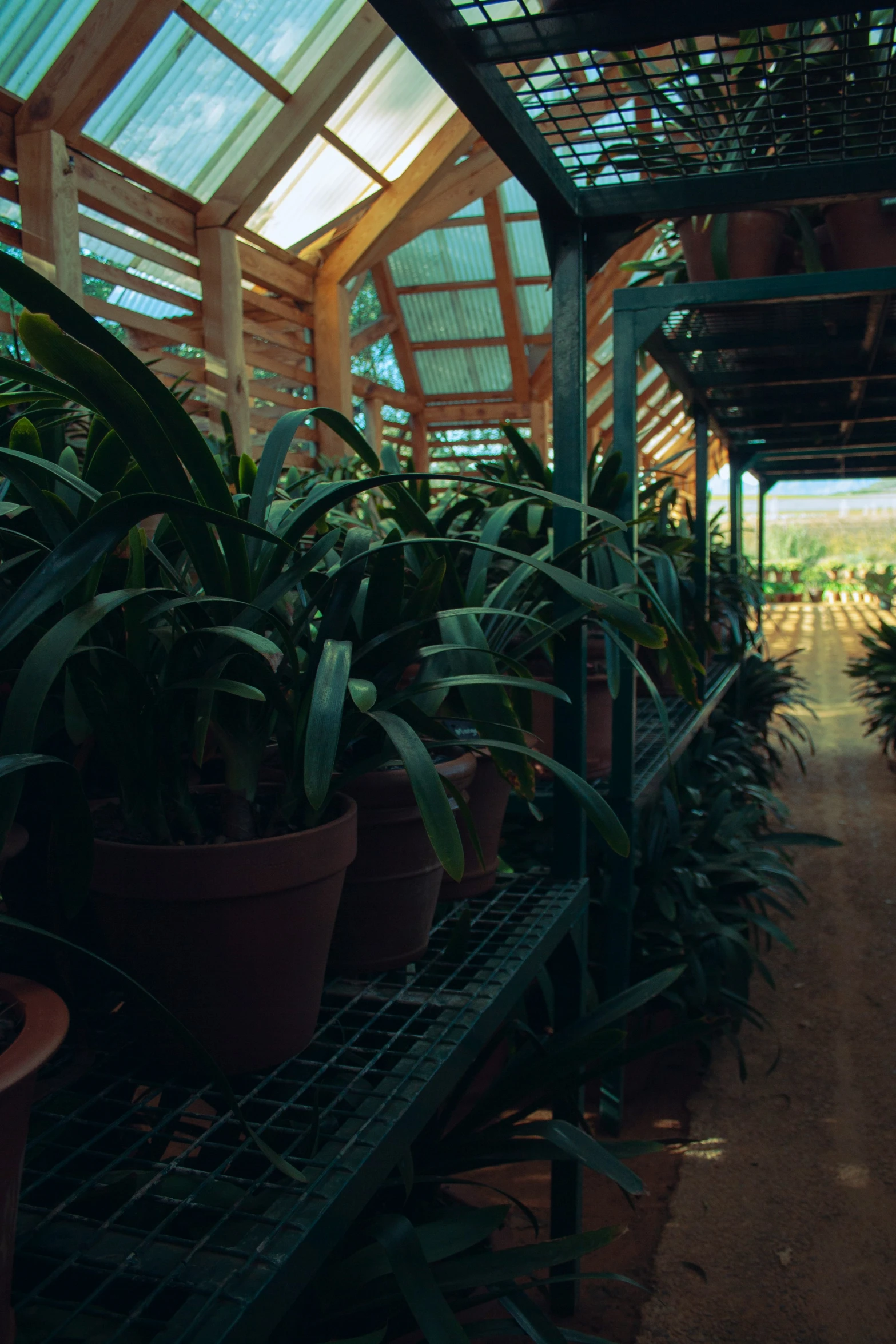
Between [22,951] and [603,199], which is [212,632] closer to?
[22,951]

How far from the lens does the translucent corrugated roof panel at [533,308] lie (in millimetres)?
6957

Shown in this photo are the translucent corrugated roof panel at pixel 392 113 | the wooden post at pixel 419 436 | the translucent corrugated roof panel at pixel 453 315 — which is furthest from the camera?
the wooden post at pixel 419 436

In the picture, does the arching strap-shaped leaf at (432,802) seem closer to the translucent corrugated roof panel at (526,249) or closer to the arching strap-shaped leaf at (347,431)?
the arching strap-shaped leaf at (347,431)

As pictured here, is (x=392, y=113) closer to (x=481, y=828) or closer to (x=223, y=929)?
(x=481, y=828)

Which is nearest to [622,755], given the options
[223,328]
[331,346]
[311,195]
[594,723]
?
[594,723]

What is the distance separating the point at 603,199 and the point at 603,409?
7546 millimetres

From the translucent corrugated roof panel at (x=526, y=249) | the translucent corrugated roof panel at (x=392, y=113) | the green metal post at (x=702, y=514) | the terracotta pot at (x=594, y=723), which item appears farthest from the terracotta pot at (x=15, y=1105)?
the translucent corrugated roof panel at (x=526, y=249)

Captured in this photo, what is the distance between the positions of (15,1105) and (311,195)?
15.8ft

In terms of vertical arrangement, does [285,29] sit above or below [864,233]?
above

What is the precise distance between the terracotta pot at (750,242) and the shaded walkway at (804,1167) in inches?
65.5

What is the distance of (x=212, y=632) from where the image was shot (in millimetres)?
699

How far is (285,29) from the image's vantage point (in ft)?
11.2

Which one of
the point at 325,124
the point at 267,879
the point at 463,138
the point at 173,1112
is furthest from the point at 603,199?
the point at 463,138

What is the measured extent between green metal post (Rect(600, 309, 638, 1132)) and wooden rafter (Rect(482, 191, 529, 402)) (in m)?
5.04
